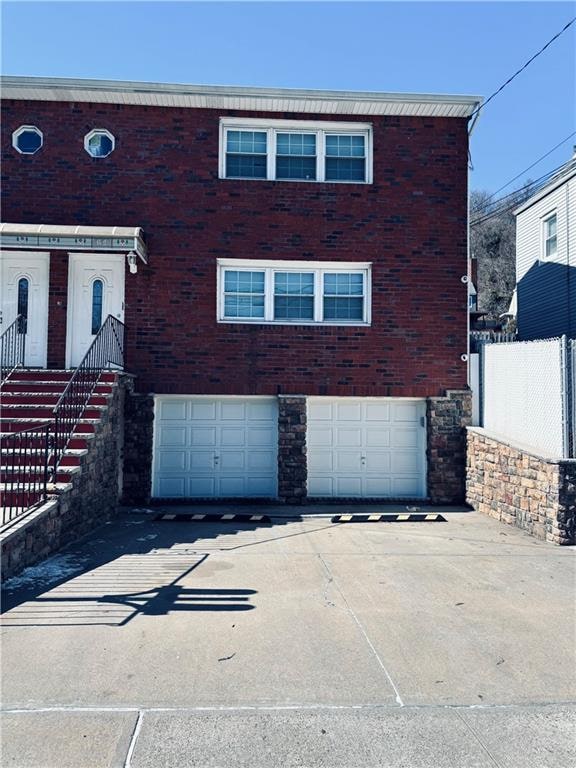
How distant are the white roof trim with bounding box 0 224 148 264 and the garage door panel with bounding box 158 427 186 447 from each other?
132 inches

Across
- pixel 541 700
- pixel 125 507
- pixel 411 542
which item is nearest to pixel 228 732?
pixel 541 700

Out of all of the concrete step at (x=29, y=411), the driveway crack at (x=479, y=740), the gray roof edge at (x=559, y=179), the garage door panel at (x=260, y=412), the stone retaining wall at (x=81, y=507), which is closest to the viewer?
the driveway crack at (x=479, y=740)

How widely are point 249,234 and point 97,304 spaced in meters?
3.17

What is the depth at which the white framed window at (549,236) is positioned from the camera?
49.8ft

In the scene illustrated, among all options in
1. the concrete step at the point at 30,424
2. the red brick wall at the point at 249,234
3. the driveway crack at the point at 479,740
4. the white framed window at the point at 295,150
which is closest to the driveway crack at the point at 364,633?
the driveway crack at the point at 479,740

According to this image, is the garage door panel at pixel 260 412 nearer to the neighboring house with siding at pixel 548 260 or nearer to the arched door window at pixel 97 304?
the arched door window at pixel 97 304

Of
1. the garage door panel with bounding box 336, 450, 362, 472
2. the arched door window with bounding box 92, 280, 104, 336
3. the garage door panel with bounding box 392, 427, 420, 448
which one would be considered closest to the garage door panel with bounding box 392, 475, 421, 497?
the garage door panel with bounding box 392, 427, 420, 448

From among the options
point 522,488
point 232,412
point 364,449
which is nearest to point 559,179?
point 364,449

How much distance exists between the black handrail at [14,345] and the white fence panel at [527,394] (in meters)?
8.55

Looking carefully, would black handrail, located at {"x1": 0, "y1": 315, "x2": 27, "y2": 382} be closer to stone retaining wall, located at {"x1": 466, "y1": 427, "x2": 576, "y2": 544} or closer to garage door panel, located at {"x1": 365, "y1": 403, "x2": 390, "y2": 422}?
garage door panel, located at {"x1": 365, "y1": 403, "x2": 390, "y2": 422}

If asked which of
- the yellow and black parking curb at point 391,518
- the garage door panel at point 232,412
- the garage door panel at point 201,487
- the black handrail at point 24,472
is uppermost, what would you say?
the garage door panel at point 232,412

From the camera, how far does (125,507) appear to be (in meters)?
10.3

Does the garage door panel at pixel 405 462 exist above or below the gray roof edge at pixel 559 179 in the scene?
below

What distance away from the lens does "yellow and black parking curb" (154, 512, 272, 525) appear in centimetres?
907
